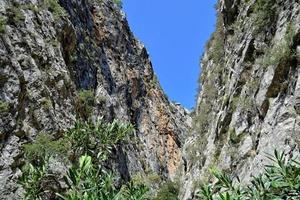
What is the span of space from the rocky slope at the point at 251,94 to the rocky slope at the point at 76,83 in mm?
7961

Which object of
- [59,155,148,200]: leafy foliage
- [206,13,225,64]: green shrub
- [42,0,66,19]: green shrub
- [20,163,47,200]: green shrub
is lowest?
[59,155,148,200]: leafy foliage

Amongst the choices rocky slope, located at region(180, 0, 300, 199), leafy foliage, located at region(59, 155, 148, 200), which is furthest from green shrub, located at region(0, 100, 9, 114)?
leafy foliage, located at region(59, 155, 148, 200)

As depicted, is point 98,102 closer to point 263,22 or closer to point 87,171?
point 263,22

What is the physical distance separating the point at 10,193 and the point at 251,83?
10460mm

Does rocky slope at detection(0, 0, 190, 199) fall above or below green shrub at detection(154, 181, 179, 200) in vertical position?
above

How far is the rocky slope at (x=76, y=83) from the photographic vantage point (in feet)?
73.4

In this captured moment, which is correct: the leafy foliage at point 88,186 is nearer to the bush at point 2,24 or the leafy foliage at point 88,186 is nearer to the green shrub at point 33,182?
the green shrub at point 33,182

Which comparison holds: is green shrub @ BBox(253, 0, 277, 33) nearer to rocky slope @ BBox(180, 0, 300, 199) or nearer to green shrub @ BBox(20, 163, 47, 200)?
rocky slope @ BBox(180, 0, 300, 199)

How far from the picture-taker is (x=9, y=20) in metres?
25.3

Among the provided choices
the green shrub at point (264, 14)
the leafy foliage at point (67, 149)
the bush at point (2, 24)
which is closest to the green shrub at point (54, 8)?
the bush at point (2, 24)

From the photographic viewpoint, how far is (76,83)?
3259cm

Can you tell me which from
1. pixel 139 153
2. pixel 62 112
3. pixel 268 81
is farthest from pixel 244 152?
pixel 139 153

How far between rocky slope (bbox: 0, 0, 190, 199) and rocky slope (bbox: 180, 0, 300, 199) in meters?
7.96

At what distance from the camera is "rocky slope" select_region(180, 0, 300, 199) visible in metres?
13.5
